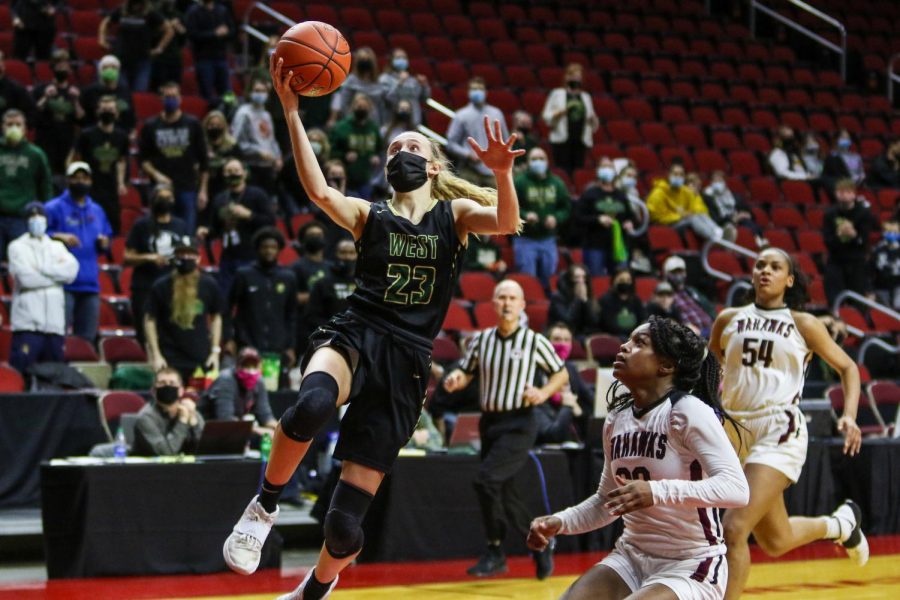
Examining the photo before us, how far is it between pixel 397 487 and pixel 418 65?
9067mm

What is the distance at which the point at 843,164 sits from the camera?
19.0 meters

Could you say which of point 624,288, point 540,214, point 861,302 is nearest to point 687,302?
point 624,288

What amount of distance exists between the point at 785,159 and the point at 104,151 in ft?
32.6

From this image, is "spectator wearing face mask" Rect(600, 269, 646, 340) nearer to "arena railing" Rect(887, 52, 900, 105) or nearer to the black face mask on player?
the black face mask on player

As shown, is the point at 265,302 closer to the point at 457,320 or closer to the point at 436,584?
the point at 457,320

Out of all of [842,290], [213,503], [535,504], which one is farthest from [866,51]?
[213,503]

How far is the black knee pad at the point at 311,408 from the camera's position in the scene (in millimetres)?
5172

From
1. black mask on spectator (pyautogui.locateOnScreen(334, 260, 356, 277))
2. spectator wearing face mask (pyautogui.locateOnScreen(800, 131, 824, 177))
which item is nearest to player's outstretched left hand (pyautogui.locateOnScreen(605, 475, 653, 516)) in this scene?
black mask on spectator (pyautogui.locateOnScreen(334, 260, 356, 277))

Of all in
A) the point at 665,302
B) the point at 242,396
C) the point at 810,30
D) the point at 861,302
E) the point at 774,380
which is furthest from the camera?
the point at 810,30

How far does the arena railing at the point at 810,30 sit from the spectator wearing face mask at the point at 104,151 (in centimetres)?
1285

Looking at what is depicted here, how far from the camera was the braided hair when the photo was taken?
16.5 ft

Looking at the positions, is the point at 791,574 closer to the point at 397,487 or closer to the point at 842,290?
the point at 397,487

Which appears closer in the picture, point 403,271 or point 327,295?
point 403,271

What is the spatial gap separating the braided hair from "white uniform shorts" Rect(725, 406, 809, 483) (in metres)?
1.70
